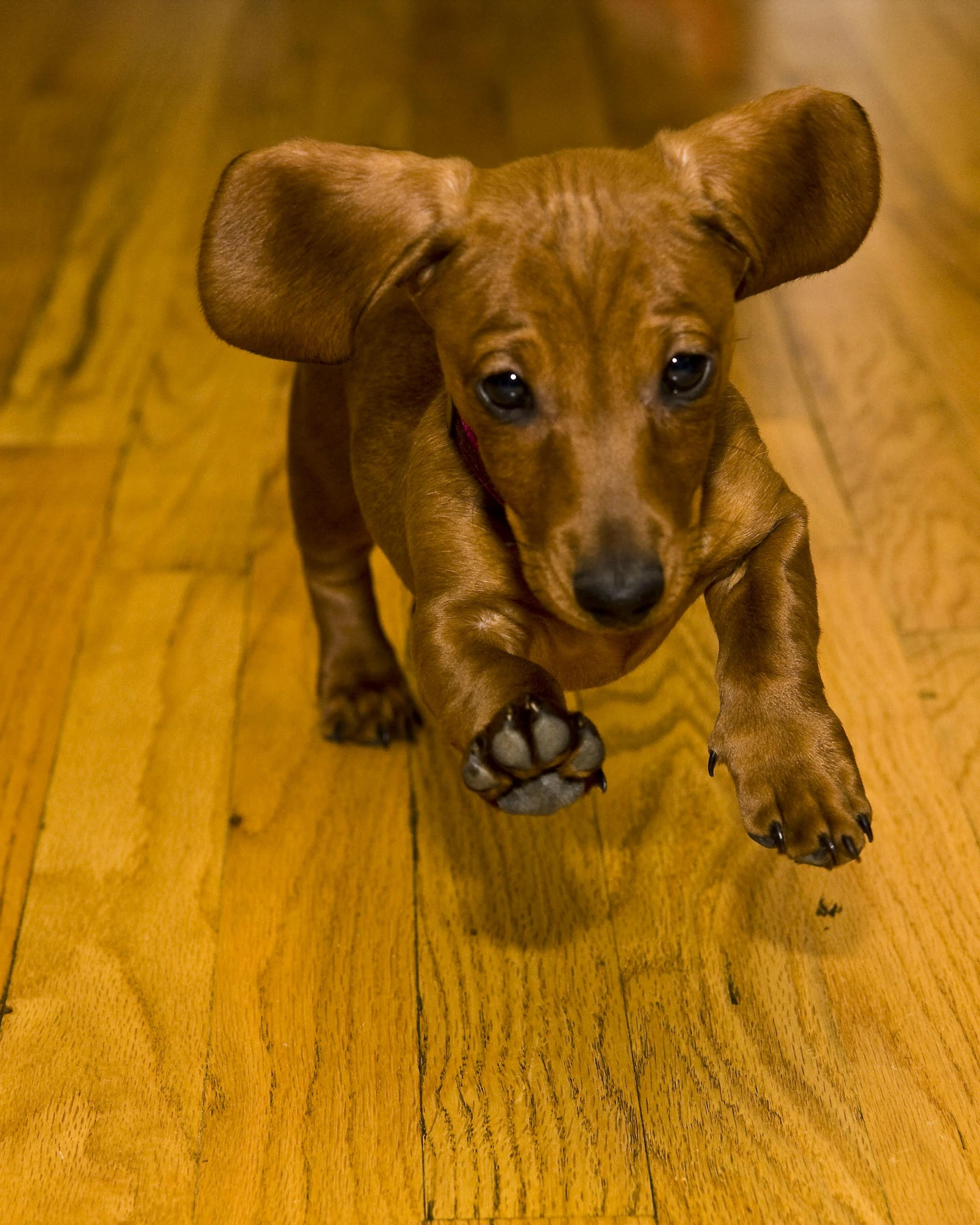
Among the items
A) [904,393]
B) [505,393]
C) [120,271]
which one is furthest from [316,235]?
[120,271]

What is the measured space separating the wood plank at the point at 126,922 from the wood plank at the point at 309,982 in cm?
5

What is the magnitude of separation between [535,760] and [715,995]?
0.72 m

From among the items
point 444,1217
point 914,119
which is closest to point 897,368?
point 914,119

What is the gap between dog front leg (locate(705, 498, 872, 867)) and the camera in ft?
6.36

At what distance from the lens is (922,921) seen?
248cm

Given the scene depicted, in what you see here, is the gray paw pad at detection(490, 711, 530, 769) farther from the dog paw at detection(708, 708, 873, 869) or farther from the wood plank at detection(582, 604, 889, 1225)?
the wood plank at detection(582, 604, 889, 1225)

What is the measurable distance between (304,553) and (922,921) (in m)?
1.31

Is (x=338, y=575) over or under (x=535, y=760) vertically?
under

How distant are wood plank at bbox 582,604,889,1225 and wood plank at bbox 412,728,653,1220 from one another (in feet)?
0.15

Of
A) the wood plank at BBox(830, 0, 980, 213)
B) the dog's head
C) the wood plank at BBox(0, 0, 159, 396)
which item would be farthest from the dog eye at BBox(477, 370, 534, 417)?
the wood plank at BBox(830, 0, 980, 213)

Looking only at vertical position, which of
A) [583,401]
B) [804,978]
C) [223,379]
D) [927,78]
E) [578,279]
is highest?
[578,279]

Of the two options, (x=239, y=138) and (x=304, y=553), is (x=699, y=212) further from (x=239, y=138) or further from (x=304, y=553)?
(x=239, y=138)

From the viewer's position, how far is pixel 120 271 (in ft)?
15.0

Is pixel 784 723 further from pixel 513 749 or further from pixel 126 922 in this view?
pixel 126 922
